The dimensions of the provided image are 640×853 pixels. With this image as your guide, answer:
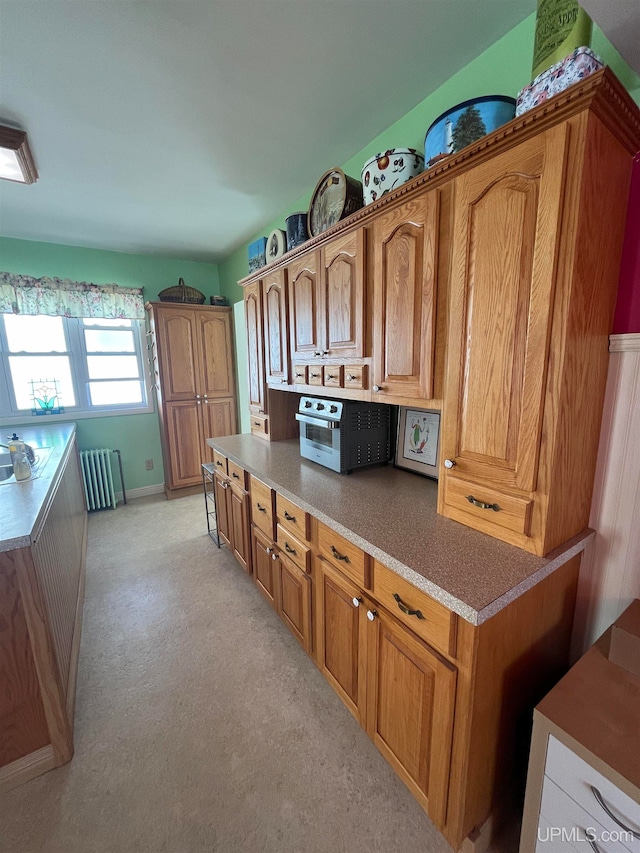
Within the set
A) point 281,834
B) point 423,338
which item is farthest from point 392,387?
point 281,834

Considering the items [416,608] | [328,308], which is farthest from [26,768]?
[328,308]

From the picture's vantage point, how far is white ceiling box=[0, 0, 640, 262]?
115cm

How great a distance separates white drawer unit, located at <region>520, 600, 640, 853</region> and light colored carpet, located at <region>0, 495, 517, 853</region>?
17.2 inches

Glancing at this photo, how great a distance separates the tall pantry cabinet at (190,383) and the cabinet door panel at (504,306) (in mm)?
3133

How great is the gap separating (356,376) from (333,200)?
0.89m

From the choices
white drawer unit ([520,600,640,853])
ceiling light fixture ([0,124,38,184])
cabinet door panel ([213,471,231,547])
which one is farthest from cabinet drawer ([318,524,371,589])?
ceiling light fixture ([0,124,38,184])

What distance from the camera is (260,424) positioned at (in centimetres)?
259

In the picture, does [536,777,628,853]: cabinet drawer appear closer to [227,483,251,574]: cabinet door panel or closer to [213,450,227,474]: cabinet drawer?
[227,483,251,574]: cabinet door panel

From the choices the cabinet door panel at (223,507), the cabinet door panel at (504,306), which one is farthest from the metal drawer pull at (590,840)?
the cabinet door panel at (223,507)

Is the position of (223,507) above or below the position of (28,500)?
below

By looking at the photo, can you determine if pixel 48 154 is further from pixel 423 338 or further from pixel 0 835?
pixel 0 835

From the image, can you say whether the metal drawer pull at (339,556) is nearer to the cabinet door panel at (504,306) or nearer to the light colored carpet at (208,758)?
the cabinet door panel at (504,306)

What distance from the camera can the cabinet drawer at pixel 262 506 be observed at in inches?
70.1

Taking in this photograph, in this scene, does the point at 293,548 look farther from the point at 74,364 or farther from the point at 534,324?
the point at 74,364
